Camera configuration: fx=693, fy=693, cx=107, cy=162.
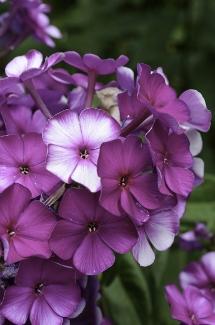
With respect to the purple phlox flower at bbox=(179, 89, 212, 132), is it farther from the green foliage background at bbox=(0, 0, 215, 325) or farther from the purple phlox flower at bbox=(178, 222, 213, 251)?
the green foliage background at bbox=(0, 0, 215, 325)

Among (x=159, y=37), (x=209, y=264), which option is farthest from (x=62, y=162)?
(x=159, y=37)

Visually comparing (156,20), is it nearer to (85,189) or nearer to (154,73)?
(154,73)

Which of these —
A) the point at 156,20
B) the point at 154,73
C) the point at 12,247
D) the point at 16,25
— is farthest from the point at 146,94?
the point at 156,20

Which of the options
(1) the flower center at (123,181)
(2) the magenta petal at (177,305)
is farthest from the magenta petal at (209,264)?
(1) the flower center at (123,181)

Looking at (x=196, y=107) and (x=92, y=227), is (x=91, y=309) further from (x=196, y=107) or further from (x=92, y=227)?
(x=196, y=107)

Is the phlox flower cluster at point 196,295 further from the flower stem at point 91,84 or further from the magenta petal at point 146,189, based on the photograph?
the flower stem at point 91,84

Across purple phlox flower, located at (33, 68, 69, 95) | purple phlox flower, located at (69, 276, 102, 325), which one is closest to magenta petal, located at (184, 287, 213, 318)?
purple phlox flower, located at (69, 276, 102, 325)
